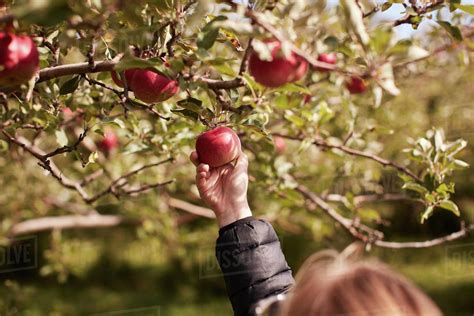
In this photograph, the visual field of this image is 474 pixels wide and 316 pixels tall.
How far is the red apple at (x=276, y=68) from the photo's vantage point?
0.97 m

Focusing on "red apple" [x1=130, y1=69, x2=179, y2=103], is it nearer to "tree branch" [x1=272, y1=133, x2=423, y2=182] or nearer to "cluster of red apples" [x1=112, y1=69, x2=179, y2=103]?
"cluster of red apples" [x1=112, y1=69, x2=179, y2=103]

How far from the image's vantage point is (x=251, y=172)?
2055mm

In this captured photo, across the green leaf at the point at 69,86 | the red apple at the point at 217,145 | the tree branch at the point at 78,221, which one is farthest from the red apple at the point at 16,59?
the tree branch at the point at 78,221

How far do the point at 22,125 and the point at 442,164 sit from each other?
1085 mm

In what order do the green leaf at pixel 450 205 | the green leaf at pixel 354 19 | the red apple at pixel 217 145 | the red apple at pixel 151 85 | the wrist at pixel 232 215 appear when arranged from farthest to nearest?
Result: 1. the green leaf at pixel 450 205
2. the wrist at pixel 232 215
3. the red apple at pixel 217 145
4. the red apple at pixel 151 85
5. the green leaf at pixel 354 19

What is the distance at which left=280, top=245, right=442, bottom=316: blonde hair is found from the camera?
0.91 meters

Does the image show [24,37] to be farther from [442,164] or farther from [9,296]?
[9,296]

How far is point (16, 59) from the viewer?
0.95 meters

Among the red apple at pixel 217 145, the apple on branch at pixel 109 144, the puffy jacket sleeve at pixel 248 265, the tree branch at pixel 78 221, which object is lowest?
the tree branch at pixel 78 221

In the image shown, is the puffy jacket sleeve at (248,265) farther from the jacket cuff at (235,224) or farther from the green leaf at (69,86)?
the green leaf at (69,86)

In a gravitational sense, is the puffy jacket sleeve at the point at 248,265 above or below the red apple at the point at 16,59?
below

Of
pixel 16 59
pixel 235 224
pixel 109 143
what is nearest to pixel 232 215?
pixel 235 224

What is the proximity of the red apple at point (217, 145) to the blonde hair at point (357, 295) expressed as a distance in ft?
1.34

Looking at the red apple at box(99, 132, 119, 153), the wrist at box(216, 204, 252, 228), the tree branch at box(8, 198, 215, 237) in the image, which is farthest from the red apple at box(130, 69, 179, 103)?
the tree branch at box(8, 198, 215, 237)
